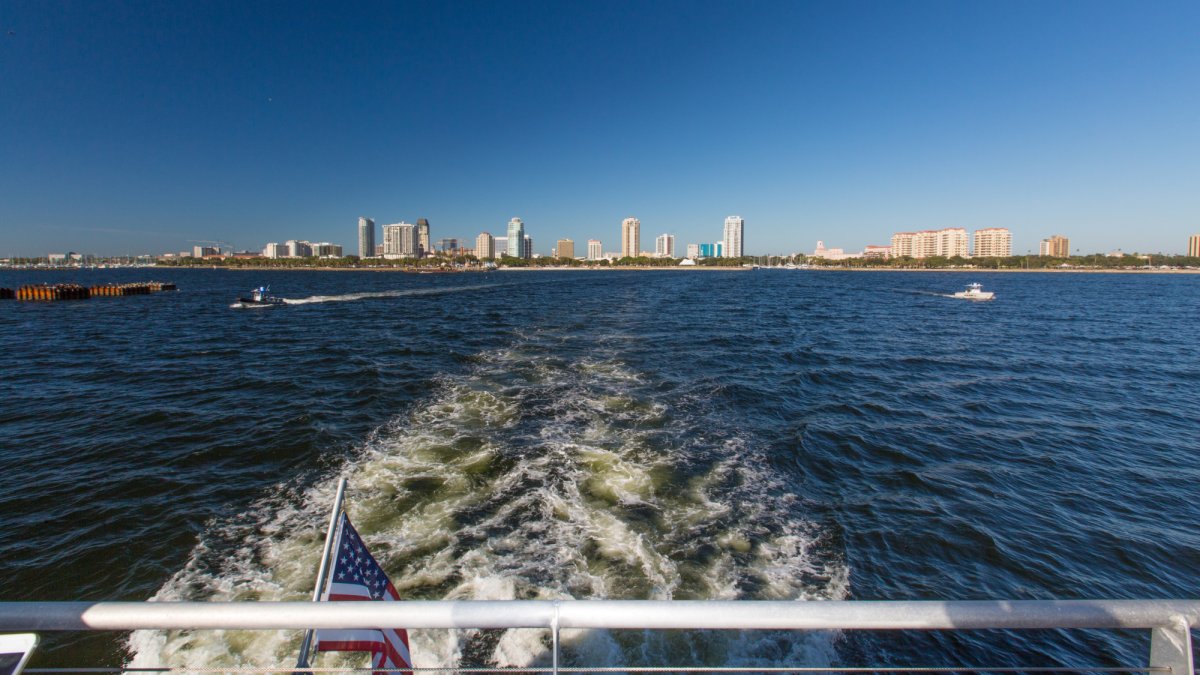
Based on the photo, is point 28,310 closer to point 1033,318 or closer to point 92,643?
point 92,643

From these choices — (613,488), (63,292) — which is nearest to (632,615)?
(613,488)

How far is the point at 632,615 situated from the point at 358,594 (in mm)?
2203

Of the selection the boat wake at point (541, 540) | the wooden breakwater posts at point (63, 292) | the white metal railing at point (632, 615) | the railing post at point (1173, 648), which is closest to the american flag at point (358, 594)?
the white metal railing at point (632, 615)

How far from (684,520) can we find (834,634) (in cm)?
251

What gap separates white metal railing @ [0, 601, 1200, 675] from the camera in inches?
67.1

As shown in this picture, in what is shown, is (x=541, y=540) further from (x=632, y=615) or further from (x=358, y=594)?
(x=632, y=615)

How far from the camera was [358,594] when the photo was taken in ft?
10.2

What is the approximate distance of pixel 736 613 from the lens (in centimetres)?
177

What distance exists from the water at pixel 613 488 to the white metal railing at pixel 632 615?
3851 millimetres

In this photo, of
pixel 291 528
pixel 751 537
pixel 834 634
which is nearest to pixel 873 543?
pixel 751 537

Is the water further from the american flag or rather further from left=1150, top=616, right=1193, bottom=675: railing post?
left=1150, top=616, right=1193, bottom=675: railing post

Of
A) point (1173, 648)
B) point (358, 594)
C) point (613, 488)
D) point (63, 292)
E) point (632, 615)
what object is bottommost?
point (613, 488)

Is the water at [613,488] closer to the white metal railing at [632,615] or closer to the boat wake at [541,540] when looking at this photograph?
the boat wake at [541,540]

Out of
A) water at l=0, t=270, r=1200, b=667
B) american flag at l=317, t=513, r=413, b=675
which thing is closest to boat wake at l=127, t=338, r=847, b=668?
water at l=0, t=270, r=1200, b=667
